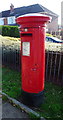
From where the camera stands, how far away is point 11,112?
2.81 metres

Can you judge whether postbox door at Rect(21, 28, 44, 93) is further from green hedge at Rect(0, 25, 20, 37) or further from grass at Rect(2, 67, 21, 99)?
green hedge at Rect(0, 25, 20, 37)

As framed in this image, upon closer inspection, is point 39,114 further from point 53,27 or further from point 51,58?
point 53,27

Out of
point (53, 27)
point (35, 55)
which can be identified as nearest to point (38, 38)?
point (35, 55)

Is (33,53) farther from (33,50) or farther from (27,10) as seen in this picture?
(27,10)

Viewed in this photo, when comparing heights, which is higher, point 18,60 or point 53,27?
point 53,27

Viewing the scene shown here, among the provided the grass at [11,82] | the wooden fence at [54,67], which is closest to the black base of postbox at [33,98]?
the grass at [11,82]

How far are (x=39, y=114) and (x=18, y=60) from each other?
2.69 metres

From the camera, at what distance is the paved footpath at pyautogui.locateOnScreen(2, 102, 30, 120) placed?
2.69 metres

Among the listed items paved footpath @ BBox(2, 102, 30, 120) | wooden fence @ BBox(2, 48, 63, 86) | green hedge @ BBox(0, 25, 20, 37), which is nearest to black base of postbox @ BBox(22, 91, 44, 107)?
paved footpath @ BBox(2, 102, 30, 120)

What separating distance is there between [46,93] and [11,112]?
1.10 metres

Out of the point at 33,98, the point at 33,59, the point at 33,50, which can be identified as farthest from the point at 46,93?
the point at 33,50

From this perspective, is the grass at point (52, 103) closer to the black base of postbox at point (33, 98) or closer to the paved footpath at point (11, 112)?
the black base of postbox at point (33, 98)

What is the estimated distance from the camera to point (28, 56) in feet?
9.02

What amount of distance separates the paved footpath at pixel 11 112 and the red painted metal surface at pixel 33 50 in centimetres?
47
